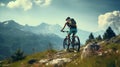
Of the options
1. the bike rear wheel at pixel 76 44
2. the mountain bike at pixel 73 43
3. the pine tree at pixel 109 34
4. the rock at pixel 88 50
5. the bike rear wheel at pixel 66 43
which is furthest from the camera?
the pine tree at pixel 109 34

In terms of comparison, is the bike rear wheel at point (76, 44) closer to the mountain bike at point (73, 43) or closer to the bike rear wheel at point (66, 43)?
the mountain bike at point (73, 43)

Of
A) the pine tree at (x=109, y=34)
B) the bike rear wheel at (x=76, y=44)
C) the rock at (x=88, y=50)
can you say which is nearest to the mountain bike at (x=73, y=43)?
the bike rear wheel at (x=76, y=44)

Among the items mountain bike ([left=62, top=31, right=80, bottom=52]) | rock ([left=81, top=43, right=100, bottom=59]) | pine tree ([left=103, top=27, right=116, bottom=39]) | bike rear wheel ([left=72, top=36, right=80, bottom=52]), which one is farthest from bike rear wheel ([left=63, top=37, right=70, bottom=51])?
pine tree ([left=103, top=27, right=116, bottom=39])

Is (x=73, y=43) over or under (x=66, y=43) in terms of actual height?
under

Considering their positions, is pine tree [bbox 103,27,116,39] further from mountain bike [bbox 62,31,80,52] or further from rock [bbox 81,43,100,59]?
mountain bike [bbox 62,31,80,52]

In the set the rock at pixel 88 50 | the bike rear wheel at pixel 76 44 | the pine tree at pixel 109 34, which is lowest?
the rock at pixel 88 50

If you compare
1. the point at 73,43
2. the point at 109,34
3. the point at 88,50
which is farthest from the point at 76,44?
the point at 109,34

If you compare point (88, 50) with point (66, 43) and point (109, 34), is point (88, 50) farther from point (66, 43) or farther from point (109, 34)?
point (109, 34)

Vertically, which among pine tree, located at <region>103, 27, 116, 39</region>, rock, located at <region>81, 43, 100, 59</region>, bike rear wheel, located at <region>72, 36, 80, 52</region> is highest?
pine tree, located at <region>103, 27, 116, 39</region>

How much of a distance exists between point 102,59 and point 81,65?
3017 millimetres

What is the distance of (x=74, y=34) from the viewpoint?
3412 centimetres

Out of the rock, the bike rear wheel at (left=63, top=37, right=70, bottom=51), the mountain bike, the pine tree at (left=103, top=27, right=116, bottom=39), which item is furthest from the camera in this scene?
the pine tree at (left=103, top=27, right=116, bottom=39)

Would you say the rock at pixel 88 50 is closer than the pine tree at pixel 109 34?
Yes

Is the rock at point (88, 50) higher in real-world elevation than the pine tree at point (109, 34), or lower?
lower
